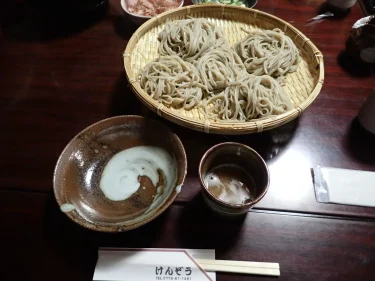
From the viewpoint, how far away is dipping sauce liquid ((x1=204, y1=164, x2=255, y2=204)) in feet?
3.77

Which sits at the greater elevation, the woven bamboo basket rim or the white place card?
the woven bamboo basket rim

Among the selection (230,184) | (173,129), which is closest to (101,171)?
(173,129)

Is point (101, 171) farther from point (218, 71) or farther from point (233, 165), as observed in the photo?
point (218, 71)

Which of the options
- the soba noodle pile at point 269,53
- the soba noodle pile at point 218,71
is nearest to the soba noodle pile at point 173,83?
the soba noodle pile at point 218,71

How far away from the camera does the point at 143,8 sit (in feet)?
6.56

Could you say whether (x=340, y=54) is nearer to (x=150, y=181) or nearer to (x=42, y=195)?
(x=150, y=181)

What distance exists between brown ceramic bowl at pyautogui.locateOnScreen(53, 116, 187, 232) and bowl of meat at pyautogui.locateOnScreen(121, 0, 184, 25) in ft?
3.08

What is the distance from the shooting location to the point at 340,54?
1.85 metres

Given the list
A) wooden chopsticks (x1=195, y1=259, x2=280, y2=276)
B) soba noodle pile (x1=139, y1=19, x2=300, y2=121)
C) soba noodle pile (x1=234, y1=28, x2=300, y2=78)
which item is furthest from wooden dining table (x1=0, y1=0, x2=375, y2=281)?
soba noodle pile (x1=234, y1=28, x2=300, y2=78)

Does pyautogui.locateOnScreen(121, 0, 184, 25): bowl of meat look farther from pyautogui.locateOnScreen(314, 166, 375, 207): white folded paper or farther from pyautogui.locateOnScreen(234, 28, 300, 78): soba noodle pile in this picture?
pyautogui.locateOnScreen(314, 166, 375, 207): white folded paper

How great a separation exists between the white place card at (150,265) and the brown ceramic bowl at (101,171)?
14 cm

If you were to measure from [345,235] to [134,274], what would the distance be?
0.82 m

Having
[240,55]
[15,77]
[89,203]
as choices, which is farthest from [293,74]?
[15,77]

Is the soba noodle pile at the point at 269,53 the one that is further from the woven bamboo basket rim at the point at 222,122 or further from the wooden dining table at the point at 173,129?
the wooden dining table at the point at 173,129
